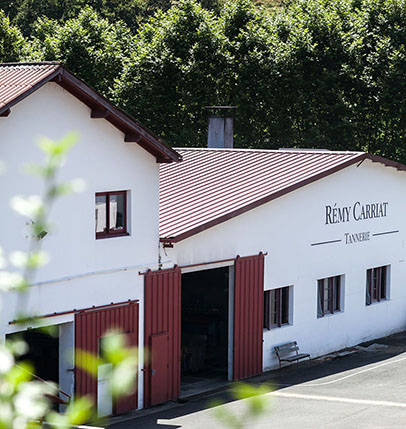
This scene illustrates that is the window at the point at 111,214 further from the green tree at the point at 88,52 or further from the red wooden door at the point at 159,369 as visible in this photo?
the green tree at the point at 88,52

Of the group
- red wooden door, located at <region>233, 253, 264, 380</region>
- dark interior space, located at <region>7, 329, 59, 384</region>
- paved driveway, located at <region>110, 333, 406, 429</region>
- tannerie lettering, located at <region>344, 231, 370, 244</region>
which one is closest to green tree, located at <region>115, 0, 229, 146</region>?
tannerie lettering, located at <region>344, 231, 370, 244</region>

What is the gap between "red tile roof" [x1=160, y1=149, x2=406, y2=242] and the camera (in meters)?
21.7

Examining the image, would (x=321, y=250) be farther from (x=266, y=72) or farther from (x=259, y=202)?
(x=266, y=72)

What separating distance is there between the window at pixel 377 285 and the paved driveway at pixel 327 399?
2.69 metres

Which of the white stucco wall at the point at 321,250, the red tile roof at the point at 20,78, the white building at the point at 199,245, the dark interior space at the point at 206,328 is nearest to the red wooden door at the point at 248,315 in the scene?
the white building at the point at 199,245

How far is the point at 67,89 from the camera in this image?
56.7ft

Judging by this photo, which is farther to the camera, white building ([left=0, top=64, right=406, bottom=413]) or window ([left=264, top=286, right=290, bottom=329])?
window ([left=264, top=286, right=290, bottom=329])

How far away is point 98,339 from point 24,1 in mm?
59638

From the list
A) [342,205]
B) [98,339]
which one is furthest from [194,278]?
[98,339]

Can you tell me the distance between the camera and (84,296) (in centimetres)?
1820

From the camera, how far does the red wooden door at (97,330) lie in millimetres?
17922

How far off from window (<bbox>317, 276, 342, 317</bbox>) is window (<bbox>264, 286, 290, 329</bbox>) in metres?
1.46

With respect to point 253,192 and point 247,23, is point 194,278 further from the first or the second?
point 247,23

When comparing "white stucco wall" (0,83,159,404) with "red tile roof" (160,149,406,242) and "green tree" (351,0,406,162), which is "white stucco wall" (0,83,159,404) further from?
"green tree" (351,0,406,162)
